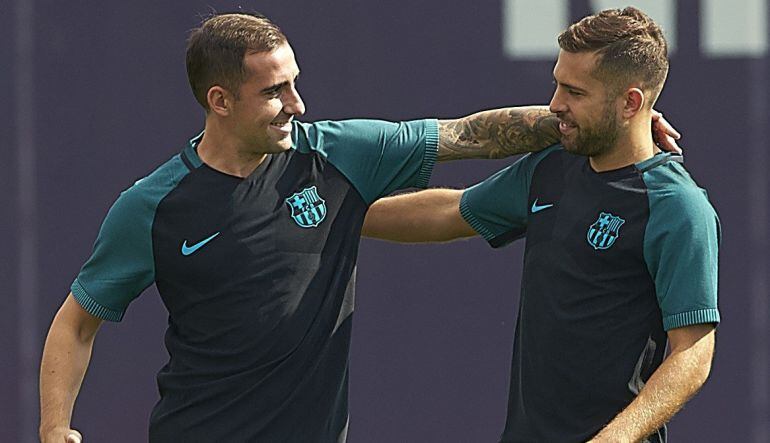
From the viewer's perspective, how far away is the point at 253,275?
332 cm

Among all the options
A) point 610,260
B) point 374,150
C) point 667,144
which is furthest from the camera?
point 374,150

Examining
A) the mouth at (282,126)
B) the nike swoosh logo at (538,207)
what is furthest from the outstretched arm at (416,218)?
the mouth at (282,126)

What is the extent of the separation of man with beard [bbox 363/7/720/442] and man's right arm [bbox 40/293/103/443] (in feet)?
3.30

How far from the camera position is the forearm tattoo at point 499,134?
11.2 ft

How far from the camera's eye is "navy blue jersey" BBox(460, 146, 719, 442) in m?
3.07

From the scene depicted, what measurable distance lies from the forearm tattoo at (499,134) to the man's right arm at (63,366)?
92 cm

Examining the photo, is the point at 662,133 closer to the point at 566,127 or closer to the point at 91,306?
the point at 566,127

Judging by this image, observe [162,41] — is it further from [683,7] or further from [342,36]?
[683,7]

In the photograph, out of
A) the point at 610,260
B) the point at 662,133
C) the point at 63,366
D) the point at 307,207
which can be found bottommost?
the point at 63,366

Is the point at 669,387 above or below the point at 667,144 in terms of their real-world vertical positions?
below

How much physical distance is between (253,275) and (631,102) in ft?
2.98

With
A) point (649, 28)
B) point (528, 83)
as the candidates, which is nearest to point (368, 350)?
point (528, 83)

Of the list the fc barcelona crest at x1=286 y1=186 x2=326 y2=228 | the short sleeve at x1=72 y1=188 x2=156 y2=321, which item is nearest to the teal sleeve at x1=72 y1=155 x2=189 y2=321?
the short sleeve at x1=72 y1=188 x2=156 y2=321

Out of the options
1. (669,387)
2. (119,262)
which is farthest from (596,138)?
(119,262)
